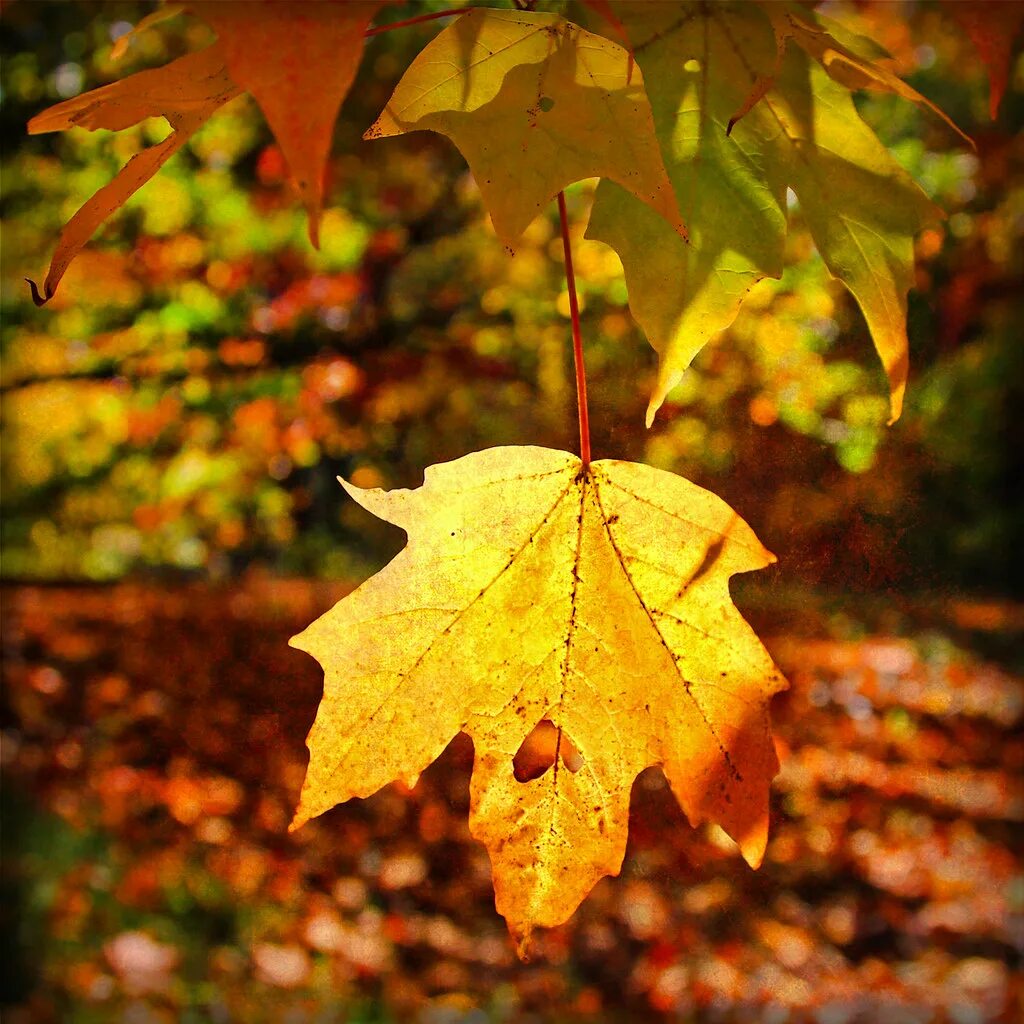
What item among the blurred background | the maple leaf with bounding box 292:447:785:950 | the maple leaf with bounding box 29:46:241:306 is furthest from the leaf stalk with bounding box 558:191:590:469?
the blurred background

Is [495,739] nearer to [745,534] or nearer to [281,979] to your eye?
[745,534]

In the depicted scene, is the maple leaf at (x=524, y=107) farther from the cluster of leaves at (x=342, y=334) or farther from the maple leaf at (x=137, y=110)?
the cluster of leaves at (x=342, y=334)

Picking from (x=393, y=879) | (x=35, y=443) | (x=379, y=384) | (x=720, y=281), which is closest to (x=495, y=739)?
(x=720, y=281)

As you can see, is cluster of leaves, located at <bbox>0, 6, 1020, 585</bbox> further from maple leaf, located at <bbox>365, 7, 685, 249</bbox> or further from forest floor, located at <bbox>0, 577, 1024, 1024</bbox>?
maple leaf, located at <bbox>365, 7, 685, 249</bbox>

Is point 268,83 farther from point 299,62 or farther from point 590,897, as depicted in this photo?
point 590,897

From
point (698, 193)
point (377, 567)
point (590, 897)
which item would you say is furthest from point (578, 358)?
point (590, 897)
